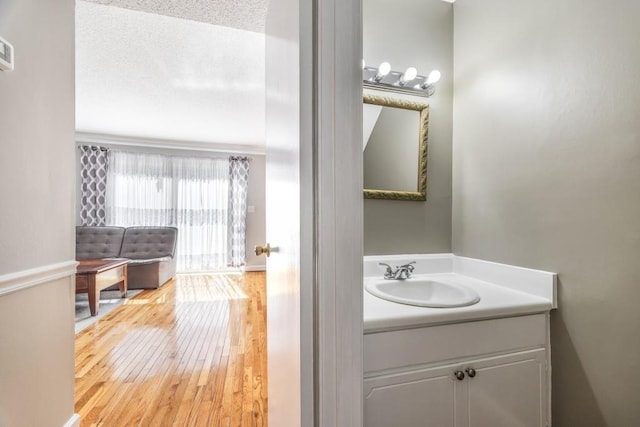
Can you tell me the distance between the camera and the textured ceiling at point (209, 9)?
156 centimetres

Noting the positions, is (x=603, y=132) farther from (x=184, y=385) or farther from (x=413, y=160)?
(x=184, y=385)

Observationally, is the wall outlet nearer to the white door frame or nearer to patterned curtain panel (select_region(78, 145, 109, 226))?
the white door frame

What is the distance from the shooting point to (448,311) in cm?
99

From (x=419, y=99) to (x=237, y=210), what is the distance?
4.56 meters

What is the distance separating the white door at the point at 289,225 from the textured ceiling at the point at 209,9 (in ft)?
1.81

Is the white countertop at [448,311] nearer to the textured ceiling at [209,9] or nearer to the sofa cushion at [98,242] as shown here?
the textured ceiling at [209,9]


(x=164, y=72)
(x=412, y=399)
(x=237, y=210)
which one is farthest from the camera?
(x=237, y=210)

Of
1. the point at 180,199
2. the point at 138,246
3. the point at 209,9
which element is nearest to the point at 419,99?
the point at 209,9

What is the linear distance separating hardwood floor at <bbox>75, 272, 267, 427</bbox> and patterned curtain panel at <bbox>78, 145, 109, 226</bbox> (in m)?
2.23

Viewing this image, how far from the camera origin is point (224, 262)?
5598 millimetres

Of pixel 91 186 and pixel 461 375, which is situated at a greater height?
pixel 91 186

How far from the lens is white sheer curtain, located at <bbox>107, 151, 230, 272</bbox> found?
5.08 meters

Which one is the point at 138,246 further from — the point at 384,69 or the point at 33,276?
the point at 384,69

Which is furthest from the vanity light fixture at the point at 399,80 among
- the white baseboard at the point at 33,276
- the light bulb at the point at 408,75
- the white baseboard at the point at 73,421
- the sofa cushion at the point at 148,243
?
the sofa cushion at the point at 148,243
